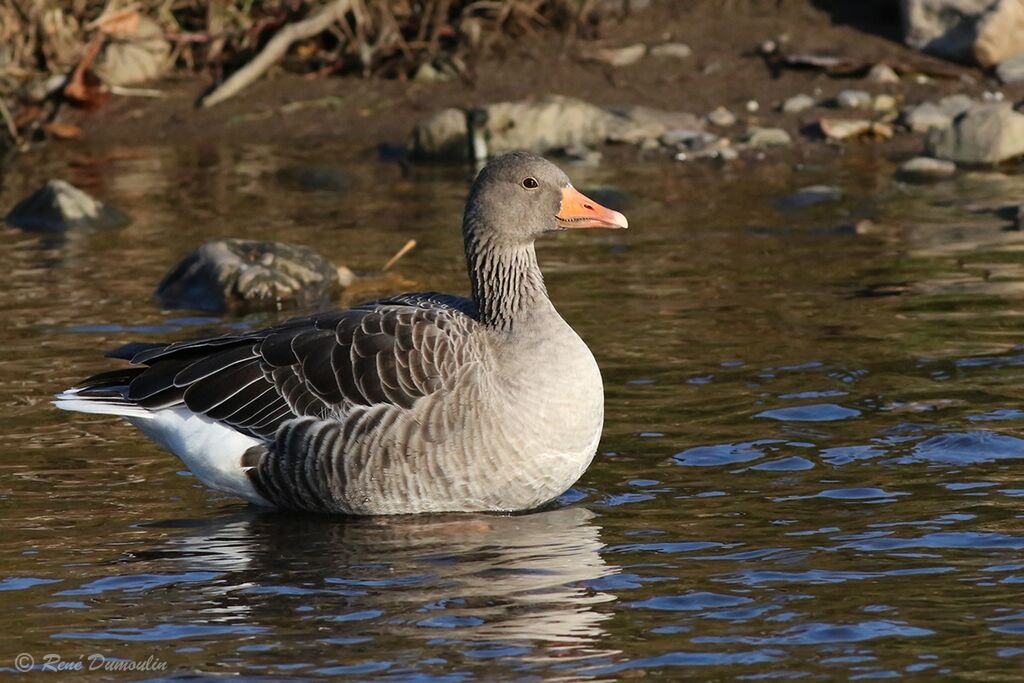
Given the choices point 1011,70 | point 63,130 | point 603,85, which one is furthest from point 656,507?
point 63,130

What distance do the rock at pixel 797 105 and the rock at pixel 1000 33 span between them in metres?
2.02

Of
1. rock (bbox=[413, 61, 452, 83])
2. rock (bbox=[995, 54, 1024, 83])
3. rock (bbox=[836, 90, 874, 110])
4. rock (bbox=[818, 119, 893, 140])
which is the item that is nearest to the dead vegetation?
rock (bbox=[413, 61, 452, 83])

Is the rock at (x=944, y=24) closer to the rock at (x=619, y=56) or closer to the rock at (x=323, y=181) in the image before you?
the rock at (x=619, y=56)

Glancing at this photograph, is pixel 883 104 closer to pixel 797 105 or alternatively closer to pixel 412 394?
pixel 797 105

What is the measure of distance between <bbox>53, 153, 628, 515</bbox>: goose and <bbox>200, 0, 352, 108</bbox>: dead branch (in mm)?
12032

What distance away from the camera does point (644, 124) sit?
1925 centimetres

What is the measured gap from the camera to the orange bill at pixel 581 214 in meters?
9.16

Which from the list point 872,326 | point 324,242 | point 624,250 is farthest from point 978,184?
point 324,242

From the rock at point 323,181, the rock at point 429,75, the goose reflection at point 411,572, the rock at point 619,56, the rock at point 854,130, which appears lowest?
the goose reflection at point 411,572

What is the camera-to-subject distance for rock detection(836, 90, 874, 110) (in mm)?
19016

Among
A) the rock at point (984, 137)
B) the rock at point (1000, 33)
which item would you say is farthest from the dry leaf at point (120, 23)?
the rock at point (1000, 33)

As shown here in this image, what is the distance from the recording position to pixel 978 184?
1659 centimetres

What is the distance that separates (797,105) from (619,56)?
8.54ft

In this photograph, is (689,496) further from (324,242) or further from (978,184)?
(978,184)
